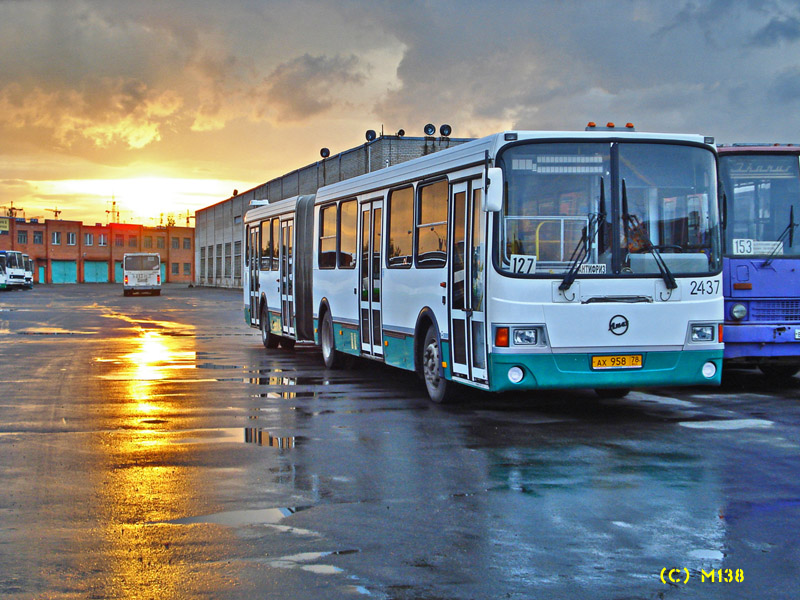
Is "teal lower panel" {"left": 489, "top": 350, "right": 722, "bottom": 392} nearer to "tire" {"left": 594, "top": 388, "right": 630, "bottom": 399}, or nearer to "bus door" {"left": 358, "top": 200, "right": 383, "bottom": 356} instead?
"tire" {"left": 594, "top": 388, "right": 630, "bottom": 399}

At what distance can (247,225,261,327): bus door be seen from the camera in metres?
23.5

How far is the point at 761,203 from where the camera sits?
13.6m

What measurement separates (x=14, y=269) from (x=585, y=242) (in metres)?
83.0

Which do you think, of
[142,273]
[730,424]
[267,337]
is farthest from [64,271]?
[730,424]

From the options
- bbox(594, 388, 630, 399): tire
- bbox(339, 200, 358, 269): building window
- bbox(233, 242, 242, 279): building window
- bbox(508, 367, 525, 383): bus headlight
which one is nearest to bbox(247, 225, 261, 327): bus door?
bbox(339, 200, 358, 269): building window

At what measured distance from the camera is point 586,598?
5.08m

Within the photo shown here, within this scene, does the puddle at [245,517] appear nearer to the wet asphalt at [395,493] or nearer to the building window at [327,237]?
the wet asphalt at [395,493]

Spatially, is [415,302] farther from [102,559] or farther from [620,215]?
[102,559]

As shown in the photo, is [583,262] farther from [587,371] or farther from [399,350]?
[399,350]

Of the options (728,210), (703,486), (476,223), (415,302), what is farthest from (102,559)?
(728,210)

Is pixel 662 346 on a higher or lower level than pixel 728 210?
lower

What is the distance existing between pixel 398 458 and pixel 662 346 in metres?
3.57

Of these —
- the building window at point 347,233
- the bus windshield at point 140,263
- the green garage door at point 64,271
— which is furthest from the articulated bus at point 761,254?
the green garage door at point 64,271

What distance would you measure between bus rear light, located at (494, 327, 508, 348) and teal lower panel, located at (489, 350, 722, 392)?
11 cm
